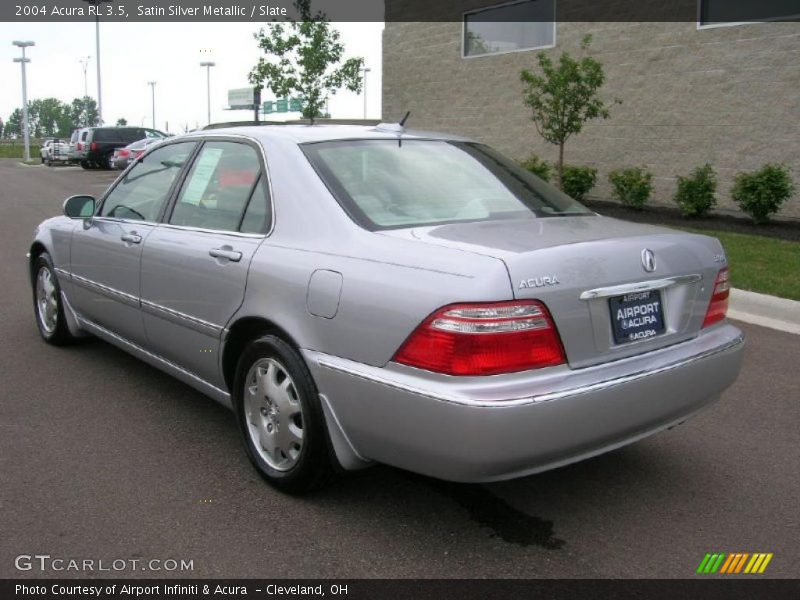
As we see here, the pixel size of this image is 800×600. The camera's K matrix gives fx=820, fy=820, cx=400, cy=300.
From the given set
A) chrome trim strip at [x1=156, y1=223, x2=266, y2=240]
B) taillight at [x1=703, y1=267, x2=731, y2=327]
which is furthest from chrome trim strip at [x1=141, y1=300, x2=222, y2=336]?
taillight at [x1=703, y1=267, x2=731, y2=327]

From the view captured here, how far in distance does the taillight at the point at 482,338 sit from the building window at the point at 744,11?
12.6m

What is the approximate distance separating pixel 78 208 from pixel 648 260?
12.2 ft

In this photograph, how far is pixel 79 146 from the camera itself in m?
38.2

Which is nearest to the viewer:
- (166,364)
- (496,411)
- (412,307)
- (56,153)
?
(496,411)

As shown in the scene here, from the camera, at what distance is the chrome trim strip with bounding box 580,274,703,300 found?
2.99 metres

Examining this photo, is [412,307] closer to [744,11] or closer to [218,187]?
[218,187]

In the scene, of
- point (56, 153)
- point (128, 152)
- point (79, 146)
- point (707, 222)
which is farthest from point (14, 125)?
point (707, 222)

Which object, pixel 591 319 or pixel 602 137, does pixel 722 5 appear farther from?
pixel 591 319

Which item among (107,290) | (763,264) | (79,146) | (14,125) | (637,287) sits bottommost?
(763,264)

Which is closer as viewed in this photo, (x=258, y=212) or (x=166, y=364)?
(x=258, y=212)

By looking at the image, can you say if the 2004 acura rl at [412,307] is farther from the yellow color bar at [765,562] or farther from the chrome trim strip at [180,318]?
the yellow color bar at [765,562]

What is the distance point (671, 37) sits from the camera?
1501cm

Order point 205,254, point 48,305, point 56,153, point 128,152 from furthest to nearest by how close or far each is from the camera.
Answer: point 56,153
point 128,152
point 48,305
point 205,254

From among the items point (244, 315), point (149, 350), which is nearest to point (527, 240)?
point (244, 315)
